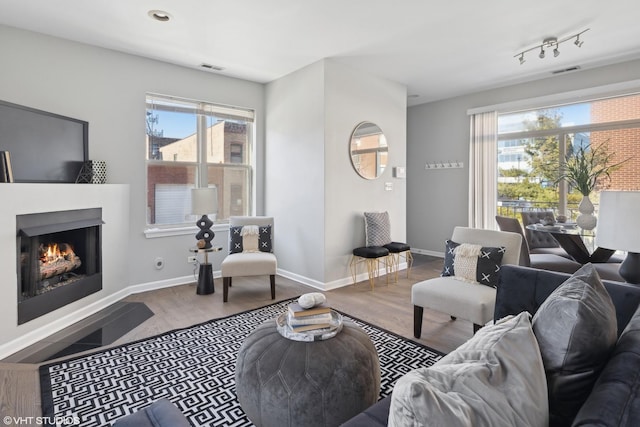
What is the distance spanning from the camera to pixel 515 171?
535 centimetres

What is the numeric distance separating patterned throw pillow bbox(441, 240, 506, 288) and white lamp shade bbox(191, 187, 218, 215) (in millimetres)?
2702

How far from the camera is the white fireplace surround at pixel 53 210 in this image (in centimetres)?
256

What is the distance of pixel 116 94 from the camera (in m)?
3.93

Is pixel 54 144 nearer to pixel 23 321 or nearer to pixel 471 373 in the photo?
pixel 23 321

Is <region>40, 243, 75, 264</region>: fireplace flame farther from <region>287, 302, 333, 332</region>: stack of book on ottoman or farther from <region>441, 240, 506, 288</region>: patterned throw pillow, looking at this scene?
<region>441, 240, 506, 288</region>: patterned throw pillow

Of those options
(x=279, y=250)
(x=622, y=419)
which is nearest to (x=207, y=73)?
(x=279, y=250)

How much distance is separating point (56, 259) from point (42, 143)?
107 cm

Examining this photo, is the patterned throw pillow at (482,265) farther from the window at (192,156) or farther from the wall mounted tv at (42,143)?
the wall mounted tv at (42,143)

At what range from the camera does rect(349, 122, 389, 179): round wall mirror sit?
4.58 metres

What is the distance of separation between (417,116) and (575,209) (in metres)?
2.95

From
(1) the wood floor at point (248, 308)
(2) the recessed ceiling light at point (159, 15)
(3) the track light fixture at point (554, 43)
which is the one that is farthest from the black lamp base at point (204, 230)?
(3) the track light fixture at point (554, 43)

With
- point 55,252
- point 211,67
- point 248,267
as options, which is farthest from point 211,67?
point 55,252

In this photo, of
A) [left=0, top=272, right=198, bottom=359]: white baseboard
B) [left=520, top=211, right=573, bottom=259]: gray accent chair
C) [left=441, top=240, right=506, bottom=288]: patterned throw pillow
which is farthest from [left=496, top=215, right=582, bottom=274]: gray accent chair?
[left=0, top=272, right=198, bottom=359]: white baseboard

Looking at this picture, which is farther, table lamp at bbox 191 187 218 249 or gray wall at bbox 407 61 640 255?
gray wall at bbox 407 61 640 255
